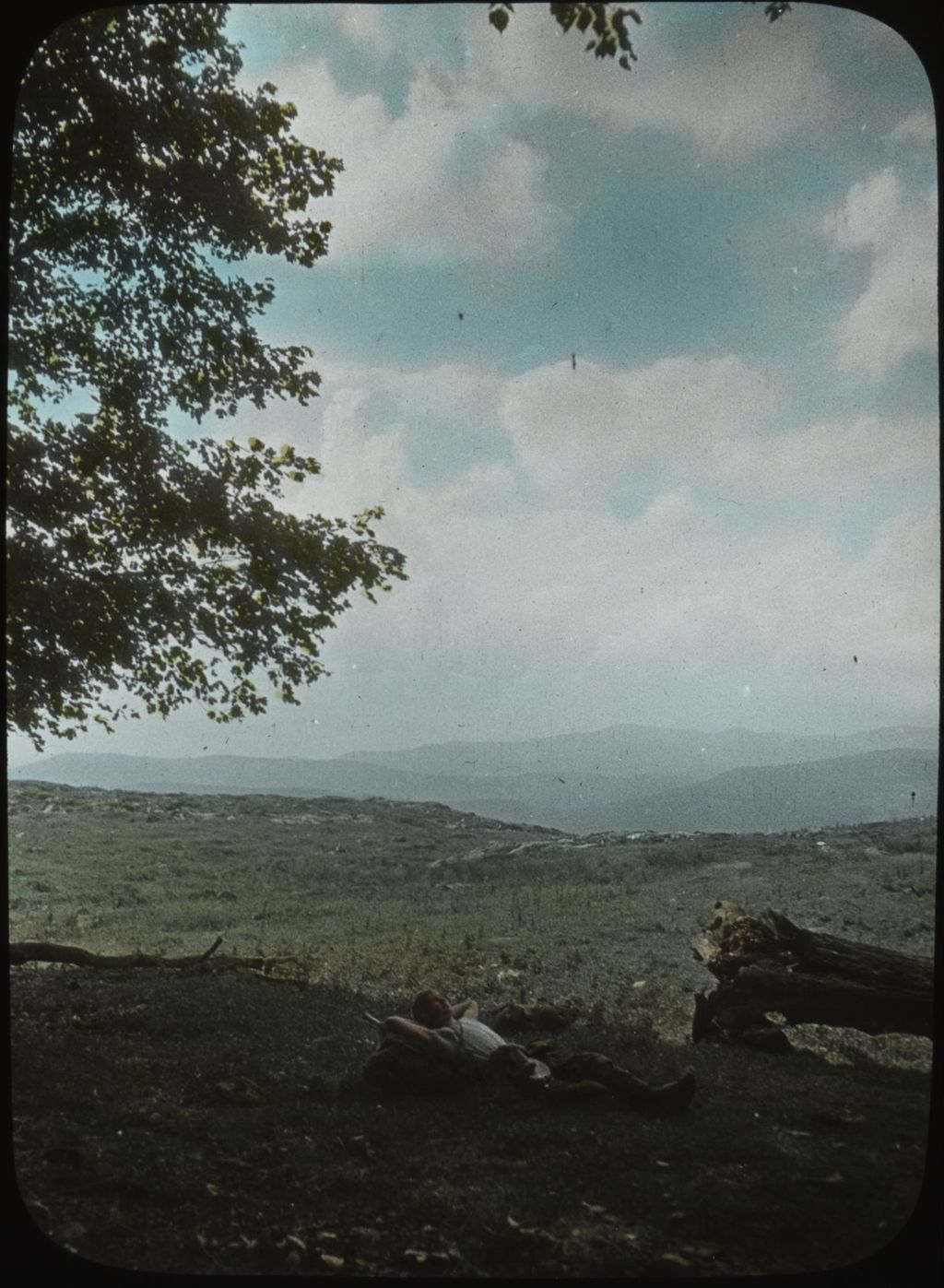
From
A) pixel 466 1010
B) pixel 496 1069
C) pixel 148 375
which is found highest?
pixel 148 375

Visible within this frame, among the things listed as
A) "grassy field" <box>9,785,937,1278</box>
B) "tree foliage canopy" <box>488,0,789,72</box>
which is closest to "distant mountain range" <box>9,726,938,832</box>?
"grassy field" <box>9,785,937,1278</box>

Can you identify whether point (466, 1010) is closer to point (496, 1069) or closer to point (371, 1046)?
point (496, 1069)

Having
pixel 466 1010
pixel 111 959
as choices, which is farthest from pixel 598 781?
pixel 111 959

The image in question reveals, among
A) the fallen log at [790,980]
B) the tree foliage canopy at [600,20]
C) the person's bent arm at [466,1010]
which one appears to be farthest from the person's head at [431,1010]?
the tree foliage canopy at [600,20]

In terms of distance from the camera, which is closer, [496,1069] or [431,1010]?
[496,1069]

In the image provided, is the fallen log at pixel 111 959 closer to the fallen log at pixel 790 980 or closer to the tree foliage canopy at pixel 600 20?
the fallen log at pixel 790 980

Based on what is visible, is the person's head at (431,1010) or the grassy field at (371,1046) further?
the person's head at (431,1010)
